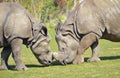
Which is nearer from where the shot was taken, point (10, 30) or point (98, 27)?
point (10, 30)

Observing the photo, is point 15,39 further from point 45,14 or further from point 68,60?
point 45,14

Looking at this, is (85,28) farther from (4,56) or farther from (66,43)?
(4,56)

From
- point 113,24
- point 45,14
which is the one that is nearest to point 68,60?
point 113,24

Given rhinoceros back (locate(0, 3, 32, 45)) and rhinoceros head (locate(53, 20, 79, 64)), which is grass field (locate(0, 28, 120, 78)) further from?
rhinoceros back (locate(0, 3, 32, 45))

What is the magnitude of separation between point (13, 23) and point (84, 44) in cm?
295

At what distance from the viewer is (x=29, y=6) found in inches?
1594

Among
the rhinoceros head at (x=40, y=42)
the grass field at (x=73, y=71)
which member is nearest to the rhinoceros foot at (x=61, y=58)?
the grass field at (x=73, y=71)

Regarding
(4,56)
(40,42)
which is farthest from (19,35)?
(4,56)

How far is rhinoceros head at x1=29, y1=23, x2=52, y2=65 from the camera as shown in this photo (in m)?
13.2

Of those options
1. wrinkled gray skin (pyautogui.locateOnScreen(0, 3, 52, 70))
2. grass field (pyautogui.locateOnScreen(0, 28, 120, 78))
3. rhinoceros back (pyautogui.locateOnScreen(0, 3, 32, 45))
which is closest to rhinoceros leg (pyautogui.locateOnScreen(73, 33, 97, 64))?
grass field (pyautogui.locateOnScreen(0, 28, 120, 78))

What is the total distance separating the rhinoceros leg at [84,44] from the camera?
46.6 ft

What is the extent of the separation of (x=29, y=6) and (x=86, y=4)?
26.3m

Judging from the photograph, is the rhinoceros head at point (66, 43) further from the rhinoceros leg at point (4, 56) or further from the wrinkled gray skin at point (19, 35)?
the rhinoceros leg at point (4, 56)

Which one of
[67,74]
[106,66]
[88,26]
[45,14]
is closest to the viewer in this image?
[67,74]
